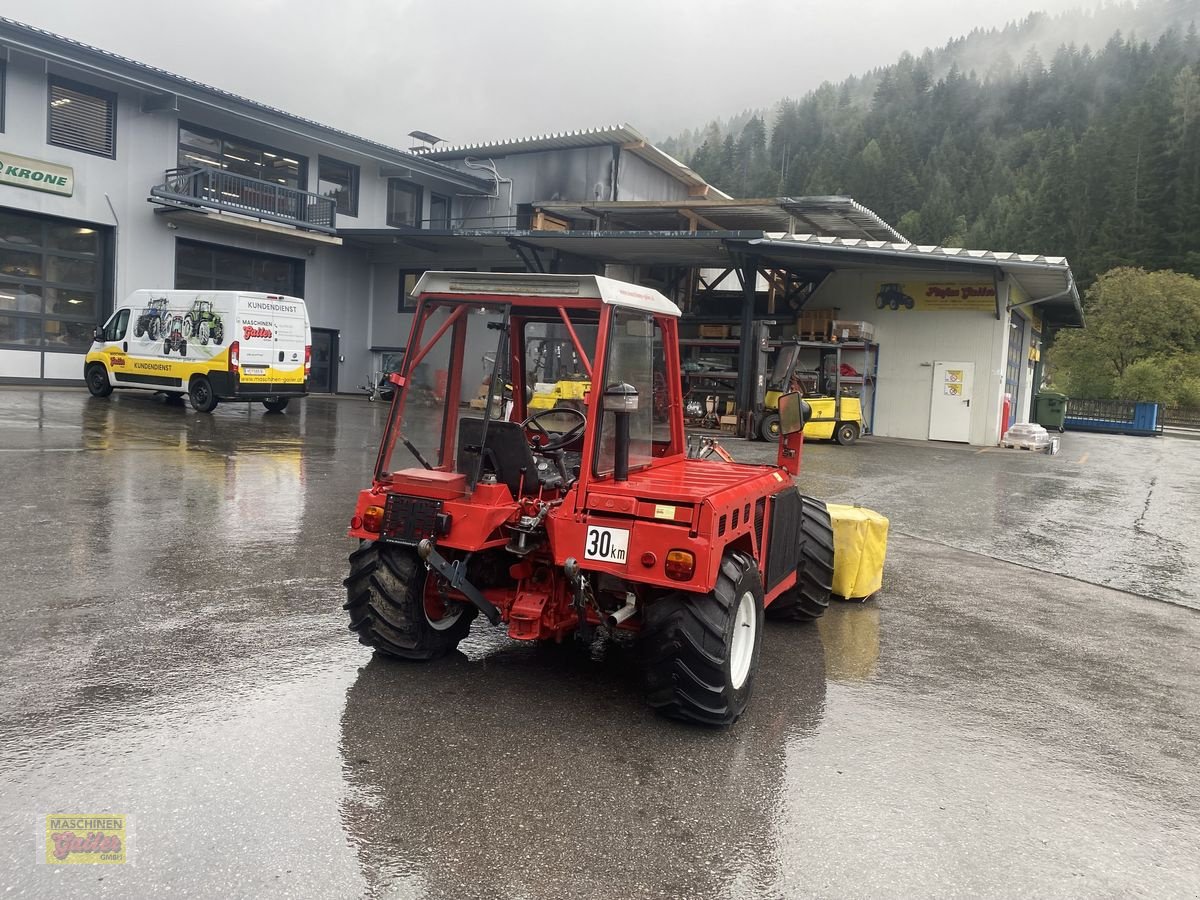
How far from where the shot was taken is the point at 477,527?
4.37 meters

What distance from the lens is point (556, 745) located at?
4102 millimetres

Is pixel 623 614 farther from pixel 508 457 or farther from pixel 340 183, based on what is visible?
pixel 340 183

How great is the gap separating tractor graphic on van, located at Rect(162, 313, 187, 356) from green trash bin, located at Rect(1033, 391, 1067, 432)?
3023cm

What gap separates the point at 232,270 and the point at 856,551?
24209 mm

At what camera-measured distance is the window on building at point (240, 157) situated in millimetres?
25125

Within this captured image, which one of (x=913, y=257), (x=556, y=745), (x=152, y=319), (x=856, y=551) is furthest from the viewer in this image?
(x=913, y=257)

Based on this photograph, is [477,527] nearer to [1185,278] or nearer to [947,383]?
[947,383]

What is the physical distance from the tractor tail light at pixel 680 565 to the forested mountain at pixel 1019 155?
240ft

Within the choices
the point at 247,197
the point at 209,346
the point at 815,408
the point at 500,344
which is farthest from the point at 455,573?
the point at 247,197

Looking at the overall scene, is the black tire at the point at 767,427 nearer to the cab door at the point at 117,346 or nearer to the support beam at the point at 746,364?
the support beam at the point at 746,364

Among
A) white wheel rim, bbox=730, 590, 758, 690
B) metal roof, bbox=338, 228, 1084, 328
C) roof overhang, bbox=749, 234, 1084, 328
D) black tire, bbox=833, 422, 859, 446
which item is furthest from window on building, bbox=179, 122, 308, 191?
white wheel rim, bbox=730, 590, 758, 690

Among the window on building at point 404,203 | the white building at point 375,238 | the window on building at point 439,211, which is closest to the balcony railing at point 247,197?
the white building at point 375,238

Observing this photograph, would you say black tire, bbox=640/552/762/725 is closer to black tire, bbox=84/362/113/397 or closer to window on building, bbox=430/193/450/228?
black tire, bbox=84/362/113/397

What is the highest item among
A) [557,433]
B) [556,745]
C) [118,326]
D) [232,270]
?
[232,270]
